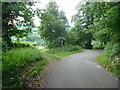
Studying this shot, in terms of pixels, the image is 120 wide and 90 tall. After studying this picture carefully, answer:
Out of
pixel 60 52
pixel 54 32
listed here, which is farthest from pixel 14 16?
pixel 54 32

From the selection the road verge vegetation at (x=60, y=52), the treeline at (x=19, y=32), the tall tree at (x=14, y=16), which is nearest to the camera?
the treeline at (x=19, y=32)

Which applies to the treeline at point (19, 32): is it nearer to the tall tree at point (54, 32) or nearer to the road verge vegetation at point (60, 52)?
the road verge vegetation at point (60, 52)

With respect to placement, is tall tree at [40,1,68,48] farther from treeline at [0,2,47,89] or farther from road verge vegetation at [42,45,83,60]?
treeline at [0,2,47,89]

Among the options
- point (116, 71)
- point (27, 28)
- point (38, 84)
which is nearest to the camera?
point (38, 84)

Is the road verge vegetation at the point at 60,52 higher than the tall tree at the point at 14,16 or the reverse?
the reverse

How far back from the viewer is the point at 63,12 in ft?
71.3

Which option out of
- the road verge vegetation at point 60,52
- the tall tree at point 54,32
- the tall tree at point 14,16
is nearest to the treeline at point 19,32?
the tall tree at point 14,16

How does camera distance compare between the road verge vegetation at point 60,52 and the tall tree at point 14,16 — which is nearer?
the tall tree at point 14,16

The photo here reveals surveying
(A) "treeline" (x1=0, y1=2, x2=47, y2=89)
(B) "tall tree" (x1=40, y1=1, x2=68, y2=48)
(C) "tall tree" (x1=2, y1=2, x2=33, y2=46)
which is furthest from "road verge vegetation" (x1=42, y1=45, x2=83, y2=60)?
(C) "tall tree" (x1=2, y1=2, x2=33, y2=46)

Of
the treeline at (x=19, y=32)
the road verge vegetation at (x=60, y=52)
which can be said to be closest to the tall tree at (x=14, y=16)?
the treeline at (x=19, y=32)

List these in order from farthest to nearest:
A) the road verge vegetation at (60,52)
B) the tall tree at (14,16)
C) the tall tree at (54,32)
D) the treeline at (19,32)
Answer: the tall tree at (54,32) < the road verge vegetation at (60,52) < the tall tree at (14,16) < the treeline at (19,32)

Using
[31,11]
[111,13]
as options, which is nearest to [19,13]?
[31,11]

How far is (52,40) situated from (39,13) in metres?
9.49

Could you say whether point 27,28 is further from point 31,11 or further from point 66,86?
point 66,86
